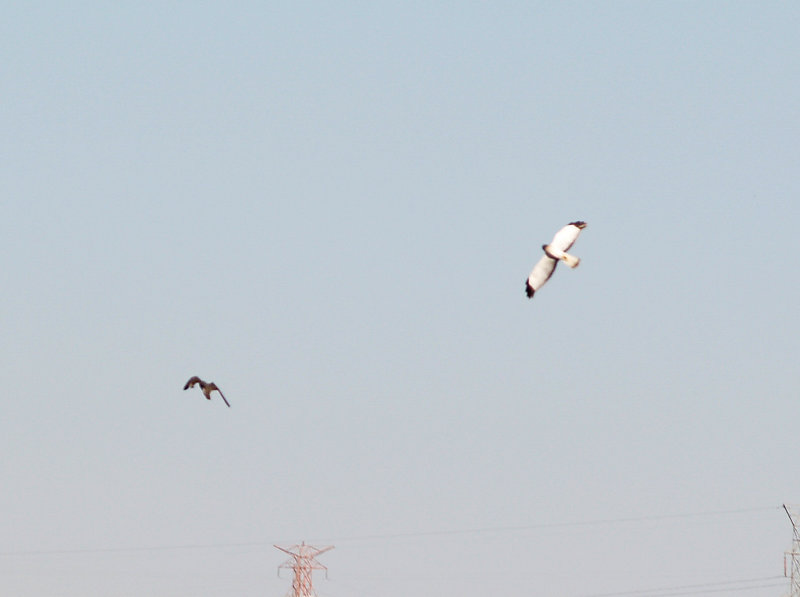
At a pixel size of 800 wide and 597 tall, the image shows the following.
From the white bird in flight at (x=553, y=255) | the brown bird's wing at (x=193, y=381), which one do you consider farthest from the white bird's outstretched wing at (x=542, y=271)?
the brown bird's wing at (x=193, y=381)

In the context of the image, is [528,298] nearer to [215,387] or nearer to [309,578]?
[215,387]

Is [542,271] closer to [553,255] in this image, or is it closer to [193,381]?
[553,255]

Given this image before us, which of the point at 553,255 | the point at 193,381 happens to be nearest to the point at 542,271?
the point at 553,255

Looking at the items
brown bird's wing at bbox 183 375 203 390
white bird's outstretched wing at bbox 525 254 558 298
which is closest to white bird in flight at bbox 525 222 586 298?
white bird's outstretched wing at bbox 525 254 558 298

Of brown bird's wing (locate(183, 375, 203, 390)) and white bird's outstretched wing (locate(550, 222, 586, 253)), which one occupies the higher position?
brown bird's wing (locate(183, 375, 203, 390))

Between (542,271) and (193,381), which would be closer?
(542,271)

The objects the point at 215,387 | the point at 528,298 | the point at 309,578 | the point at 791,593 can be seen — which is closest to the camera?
the point at 528,298

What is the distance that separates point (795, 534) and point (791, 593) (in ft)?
10.5

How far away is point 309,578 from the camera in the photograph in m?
101

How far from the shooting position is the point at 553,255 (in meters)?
44.9

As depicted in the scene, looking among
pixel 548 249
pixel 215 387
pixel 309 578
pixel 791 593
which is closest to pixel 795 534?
pixel 791 593

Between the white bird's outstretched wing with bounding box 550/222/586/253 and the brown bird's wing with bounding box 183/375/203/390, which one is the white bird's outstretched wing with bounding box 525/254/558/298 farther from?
the brown bird's wing with bounding box 183/375/203/390

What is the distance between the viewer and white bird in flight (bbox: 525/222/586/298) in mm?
44806

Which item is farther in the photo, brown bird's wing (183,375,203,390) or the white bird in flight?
brown bird's wing (183,375,203,390)
